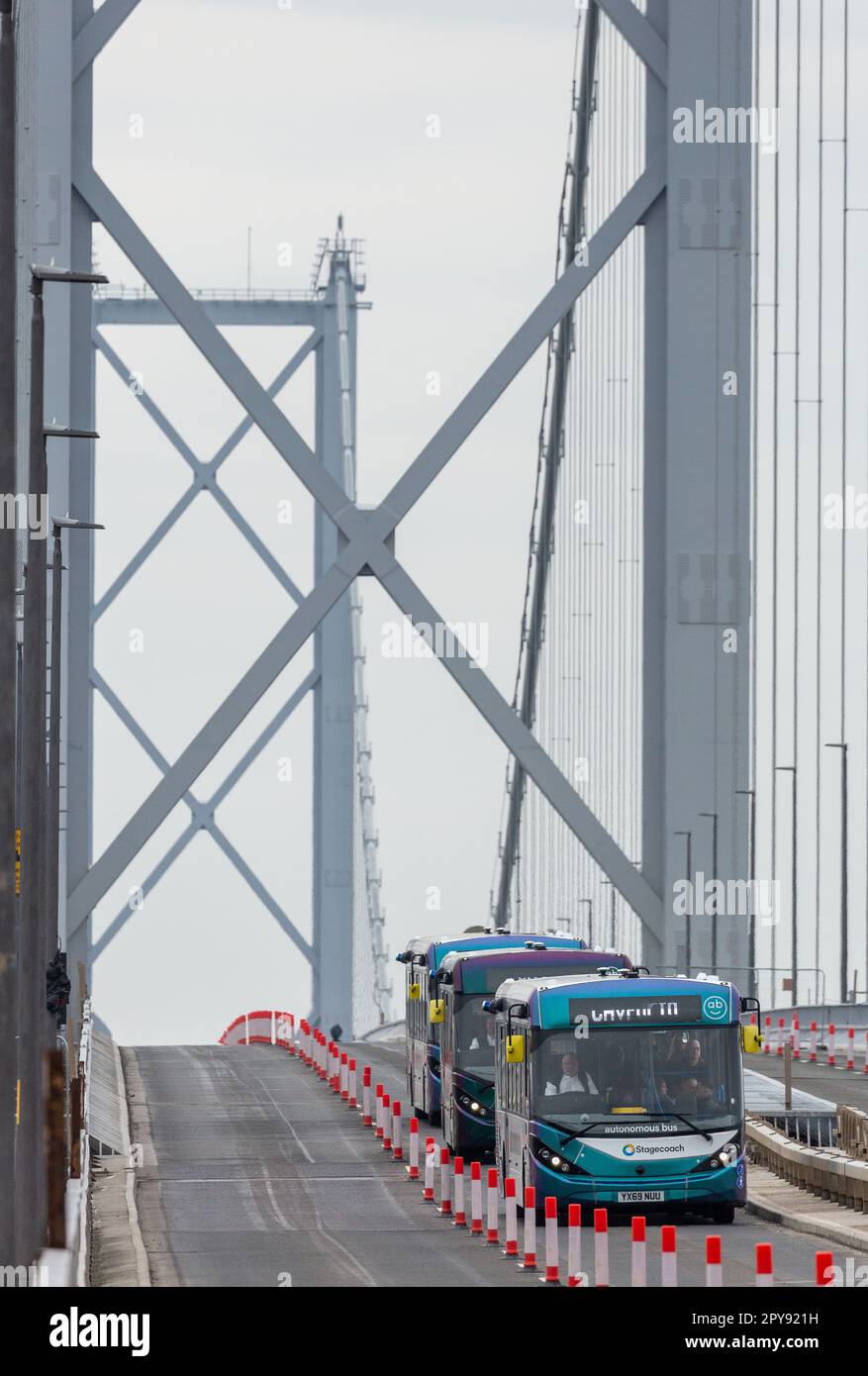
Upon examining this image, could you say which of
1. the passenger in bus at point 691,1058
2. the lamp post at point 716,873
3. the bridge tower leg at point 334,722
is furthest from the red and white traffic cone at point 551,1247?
the bridge tower leg at point 334,722

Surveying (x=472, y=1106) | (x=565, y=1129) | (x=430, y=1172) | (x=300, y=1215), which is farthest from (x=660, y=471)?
(x=565, y=1129)

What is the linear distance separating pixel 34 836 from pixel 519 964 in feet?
26.7

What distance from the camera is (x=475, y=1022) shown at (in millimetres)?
26266

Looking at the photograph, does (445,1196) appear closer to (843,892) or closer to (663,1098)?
(663,1098)

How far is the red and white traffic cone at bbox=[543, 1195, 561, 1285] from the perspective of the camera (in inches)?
648

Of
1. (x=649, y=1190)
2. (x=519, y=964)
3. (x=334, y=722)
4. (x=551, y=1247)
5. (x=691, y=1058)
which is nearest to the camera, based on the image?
(x=551, y=1247)

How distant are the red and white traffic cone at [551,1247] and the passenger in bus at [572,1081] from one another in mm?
3612

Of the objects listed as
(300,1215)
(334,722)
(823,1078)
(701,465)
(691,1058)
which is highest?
(701,465)

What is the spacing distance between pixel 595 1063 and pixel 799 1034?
26.1 metres

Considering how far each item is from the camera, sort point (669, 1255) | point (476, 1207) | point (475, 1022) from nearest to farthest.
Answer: point (669, 1255) → point (476, 1207) → point (475, 1022)

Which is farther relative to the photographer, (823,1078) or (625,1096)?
(823,1078)
